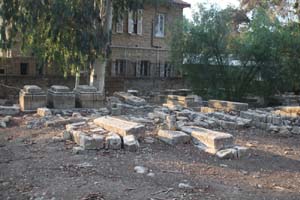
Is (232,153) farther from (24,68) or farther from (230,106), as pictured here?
(24,68)

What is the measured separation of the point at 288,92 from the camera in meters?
17.3

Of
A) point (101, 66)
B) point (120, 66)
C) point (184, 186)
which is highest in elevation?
point (101, 66)

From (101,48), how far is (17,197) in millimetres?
9495

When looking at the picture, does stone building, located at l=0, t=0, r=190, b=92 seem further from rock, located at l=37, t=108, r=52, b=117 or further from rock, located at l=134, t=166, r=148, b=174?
rock, located at l=134, t=166, r=148, b=174

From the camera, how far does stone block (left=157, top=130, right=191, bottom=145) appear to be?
25.0ft

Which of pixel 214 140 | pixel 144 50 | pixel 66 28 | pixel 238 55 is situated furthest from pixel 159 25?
pixel 214 140

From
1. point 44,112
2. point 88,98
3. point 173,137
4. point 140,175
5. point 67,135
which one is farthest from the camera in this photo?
point 88,98

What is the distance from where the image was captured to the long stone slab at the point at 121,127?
7.40 meters

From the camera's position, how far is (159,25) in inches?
1140

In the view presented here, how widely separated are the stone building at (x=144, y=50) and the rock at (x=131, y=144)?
14.0 meters

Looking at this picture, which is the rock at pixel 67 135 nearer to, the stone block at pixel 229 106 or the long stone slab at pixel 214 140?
the long stone slab at pixel 214 140

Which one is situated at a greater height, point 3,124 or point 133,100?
point 133,100

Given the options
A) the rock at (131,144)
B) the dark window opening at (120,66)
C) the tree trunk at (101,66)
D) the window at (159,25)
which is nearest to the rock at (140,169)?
the rock at (131,144)

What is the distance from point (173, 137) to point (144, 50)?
800 inches
